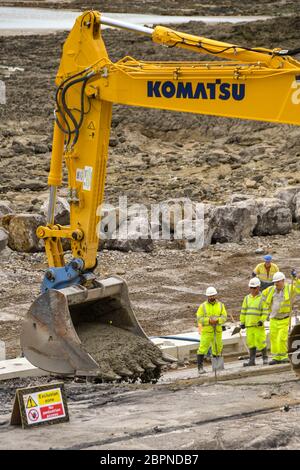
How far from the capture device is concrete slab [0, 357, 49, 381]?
1505 centimetres

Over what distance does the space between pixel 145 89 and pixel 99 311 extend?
3.05m

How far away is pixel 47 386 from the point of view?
12039mm

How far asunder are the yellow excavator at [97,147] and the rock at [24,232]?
745cm

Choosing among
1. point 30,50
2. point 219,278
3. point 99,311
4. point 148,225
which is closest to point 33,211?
point 148,225


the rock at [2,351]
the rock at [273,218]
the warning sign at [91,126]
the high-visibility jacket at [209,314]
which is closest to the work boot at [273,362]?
the high-visibility jacket at [209,314]

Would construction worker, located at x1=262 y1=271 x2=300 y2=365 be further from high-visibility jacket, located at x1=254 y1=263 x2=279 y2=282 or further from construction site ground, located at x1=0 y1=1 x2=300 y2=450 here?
high-visibility jacket, located at x1=254 y1=263 x2=279 y2=282

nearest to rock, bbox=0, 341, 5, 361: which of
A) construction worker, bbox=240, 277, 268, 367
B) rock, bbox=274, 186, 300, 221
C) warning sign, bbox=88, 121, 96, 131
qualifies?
construction worker, bbox=240, 277, 268, 367

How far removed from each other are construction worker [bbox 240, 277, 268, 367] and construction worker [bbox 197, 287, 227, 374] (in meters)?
0.47

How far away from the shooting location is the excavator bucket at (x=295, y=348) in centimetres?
1355

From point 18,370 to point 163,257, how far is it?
808 centimetres

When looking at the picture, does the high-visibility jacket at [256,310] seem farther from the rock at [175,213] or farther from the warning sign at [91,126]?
the rock at [175,213]

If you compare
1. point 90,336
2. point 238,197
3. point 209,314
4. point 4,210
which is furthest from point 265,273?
point 238,197
